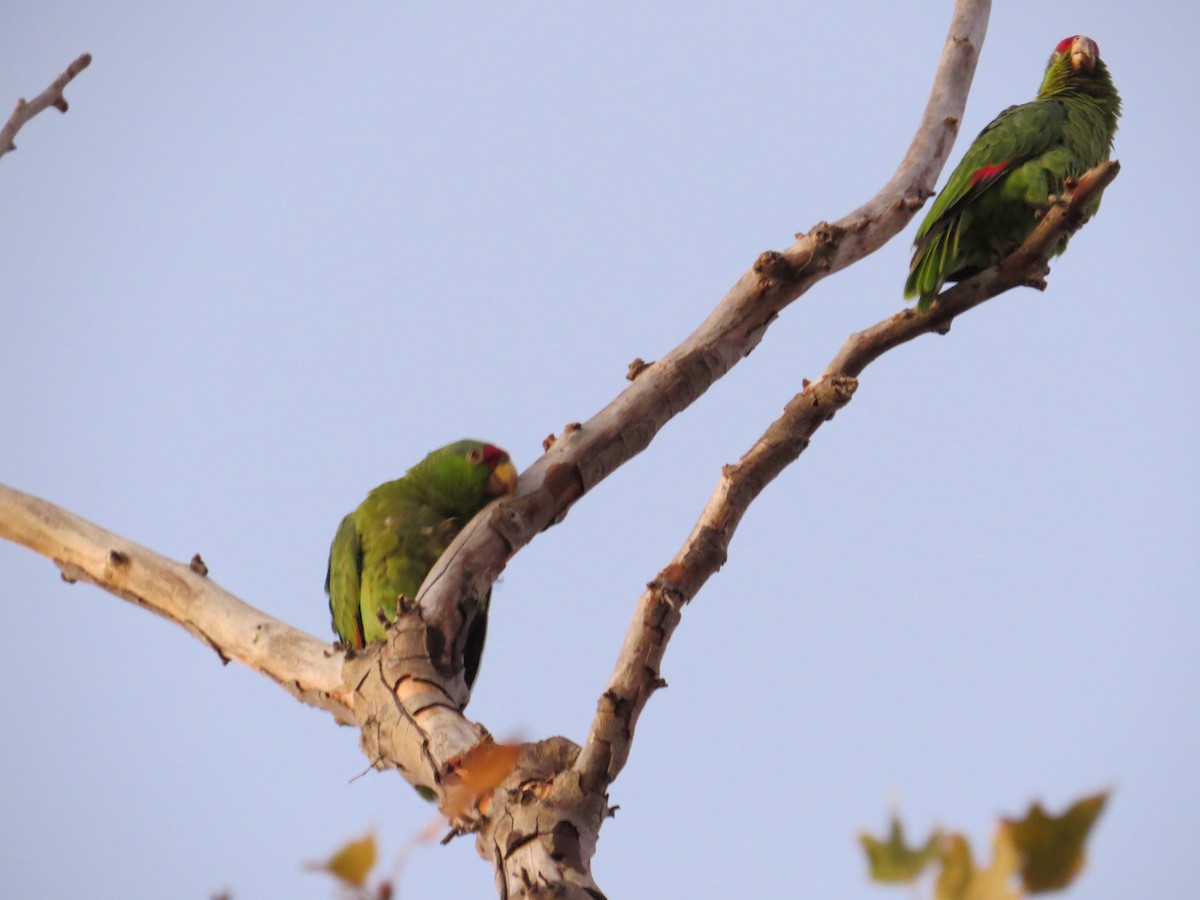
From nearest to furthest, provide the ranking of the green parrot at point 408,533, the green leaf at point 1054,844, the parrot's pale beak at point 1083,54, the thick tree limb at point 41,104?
the green leaf at point 1054,844, the thick tree limb at point 41,104, the green parrot at point 408,533, the parrot's pale beak at point 1083,54

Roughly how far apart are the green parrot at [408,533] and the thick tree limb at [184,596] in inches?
30.9

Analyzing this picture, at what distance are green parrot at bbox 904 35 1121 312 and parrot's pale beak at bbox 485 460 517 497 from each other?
73.3 inches

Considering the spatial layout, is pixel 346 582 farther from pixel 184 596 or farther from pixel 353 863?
pixel 353 863

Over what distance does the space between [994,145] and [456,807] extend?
4165 mm

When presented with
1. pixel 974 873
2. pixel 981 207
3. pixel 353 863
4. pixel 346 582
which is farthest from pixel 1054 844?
pixel 981 207

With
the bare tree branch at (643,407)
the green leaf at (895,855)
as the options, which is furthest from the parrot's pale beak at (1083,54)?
the green leaf at (895,855)

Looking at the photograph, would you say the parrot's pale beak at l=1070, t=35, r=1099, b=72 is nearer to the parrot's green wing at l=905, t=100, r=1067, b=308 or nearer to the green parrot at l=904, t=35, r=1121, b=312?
the green parrot at l=904, t=35, r=1121, b=312

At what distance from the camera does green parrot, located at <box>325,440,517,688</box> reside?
4.59m

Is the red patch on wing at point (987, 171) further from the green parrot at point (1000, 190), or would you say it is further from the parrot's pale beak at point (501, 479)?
the parrot's pale beak at point (501, 479)

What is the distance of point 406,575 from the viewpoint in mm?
4539

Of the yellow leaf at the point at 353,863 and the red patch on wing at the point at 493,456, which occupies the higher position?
the red patch on wing at the point at 493,456

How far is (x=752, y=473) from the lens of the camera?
345cm

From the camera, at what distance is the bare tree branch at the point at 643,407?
3.62 meters

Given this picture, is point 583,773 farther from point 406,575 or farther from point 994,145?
point 994,145
